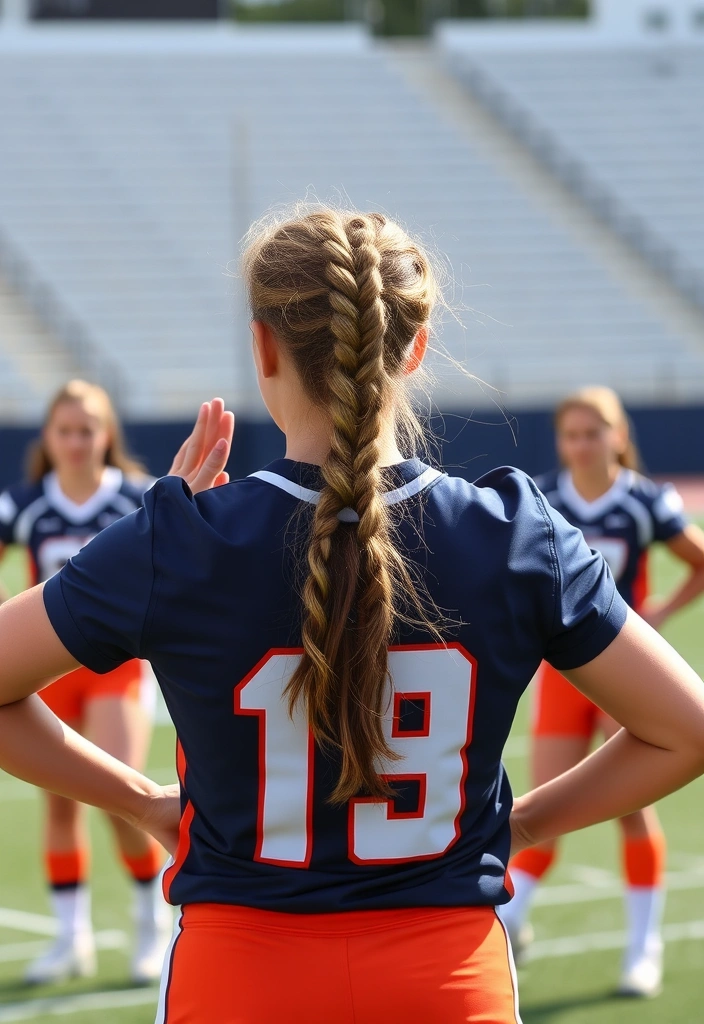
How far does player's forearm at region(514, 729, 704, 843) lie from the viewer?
1832mm

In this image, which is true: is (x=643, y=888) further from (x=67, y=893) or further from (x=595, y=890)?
(x=67, y=893)

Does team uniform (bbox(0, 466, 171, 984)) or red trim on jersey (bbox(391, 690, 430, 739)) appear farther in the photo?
team uniform (bbox(0, 466, 171, 984))

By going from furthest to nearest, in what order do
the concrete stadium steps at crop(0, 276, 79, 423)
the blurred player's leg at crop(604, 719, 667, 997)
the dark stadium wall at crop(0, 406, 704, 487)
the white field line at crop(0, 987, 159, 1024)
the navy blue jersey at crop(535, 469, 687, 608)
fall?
the concrete stadium steps at crop(0, 276, 79, 423) → the dark stadium wall at crop(0, 406, 704, 487) → the navy blue jersey at crop(535, 469, 687, 608) → the blurred player's leg at crop(604, 719, 667, 997) → the white field line at crop(0, 987, 159, 1024)

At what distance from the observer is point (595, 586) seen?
173 cm

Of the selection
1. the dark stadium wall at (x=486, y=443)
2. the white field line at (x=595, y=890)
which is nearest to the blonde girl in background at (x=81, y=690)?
the white field line at (x=595, y=890)

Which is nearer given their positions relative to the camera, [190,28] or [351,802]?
[351,802]

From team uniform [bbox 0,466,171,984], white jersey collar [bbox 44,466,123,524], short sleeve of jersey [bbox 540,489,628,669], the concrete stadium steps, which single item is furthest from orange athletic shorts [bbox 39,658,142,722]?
the concrete stadium steps

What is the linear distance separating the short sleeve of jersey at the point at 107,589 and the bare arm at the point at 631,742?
1.84 feet

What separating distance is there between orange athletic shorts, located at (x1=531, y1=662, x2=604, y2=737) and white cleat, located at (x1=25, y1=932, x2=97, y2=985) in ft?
5.34

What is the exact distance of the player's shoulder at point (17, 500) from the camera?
16.2ft

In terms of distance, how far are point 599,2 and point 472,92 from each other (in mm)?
5382

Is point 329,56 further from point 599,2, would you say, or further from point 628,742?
point 628,742

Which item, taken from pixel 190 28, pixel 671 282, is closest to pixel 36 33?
pixel 190 28

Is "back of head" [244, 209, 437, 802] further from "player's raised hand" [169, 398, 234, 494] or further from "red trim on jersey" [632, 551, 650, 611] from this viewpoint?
"red trim on jersey" [632, 551, 650, 611]
